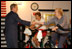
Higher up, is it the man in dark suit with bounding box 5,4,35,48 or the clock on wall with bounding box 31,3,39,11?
the clock on wall with bounding box 31,3,39,11

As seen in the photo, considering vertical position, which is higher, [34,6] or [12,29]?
[34,6]

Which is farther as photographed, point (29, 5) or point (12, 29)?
point (29, 5)

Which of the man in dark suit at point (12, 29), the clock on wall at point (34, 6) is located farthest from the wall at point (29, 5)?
the man in dark suit at point (12, 29)

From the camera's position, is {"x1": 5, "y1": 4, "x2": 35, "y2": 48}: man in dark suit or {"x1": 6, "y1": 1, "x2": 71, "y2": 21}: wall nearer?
{"x1": 5, "y1": 4, "x2": 35, "y2": 48}: man in dark suit

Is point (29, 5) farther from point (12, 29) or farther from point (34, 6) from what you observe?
point (12, 29)

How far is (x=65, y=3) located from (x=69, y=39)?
13.9 ft

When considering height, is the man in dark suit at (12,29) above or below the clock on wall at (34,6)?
below

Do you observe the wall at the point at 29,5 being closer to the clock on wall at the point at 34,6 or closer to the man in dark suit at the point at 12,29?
the clock on wall at the point at 34,6

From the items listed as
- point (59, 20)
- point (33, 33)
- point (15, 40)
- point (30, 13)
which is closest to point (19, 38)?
point (15, 40)

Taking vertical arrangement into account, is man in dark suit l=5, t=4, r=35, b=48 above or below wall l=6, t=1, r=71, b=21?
below

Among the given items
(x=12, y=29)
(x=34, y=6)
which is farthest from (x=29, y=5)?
(x=12, y=29)

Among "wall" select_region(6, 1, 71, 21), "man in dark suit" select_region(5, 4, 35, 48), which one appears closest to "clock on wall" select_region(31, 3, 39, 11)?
"wall" select_region(6, 1, 71, 21)

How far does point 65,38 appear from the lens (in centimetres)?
299

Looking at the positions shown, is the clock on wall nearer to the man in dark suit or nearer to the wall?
the wall
